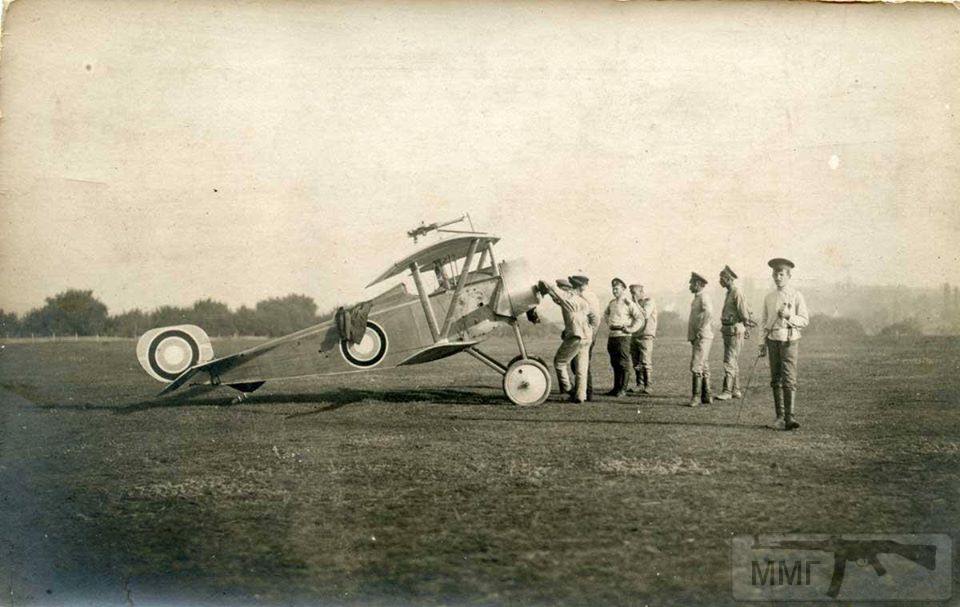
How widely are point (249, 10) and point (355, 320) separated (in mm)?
A: 3513

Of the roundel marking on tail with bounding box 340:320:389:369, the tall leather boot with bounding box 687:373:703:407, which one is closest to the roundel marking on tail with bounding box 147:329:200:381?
the roundel marking on tail with bounding box 340:320:389:369

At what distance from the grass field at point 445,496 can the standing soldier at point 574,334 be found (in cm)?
67

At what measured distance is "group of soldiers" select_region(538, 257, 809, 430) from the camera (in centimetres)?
610

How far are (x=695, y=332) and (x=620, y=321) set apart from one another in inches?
56.4

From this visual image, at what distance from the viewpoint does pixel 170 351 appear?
7.92m

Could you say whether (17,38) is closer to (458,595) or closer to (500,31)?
(500,31)

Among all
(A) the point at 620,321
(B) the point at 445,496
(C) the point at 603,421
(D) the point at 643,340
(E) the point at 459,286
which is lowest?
(B) the point at 445,496

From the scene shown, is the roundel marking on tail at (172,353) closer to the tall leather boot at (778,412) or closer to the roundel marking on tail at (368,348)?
the roundel marking on tail at (368,348)

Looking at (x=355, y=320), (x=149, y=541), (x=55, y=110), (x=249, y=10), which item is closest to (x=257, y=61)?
(x=249, y=10)

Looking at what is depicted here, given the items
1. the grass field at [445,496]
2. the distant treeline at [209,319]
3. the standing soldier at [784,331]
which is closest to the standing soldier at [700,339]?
the grass field at [445,496]

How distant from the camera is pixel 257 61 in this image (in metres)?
5.89

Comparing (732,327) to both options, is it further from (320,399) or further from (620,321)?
(320,399)

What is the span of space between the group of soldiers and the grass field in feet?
1.76

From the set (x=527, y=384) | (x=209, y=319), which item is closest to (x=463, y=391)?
(x=527, y=384)
